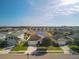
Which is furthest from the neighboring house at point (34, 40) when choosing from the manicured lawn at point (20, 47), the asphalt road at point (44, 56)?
the asphalt road at point (44, 56)

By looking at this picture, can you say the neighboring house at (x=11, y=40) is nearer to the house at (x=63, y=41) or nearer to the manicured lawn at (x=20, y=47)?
the manicured lawn at (x=20, y=47)

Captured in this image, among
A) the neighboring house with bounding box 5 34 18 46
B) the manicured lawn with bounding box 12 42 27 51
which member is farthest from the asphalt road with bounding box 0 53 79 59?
the neighboring house with bounding box 5 34 18 46

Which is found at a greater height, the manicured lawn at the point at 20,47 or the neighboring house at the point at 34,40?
the neighboring house at the point at 34,40

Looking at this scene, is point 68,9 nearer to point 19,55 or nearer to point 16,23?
point 16,23

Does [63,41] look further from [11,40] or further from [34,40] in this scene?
[11,40]

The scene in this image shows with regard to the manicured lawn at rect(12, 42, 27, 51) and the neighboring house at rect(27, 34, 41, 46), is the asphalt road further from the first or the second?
the neighboring house at rect(27, 34, 41, 46)

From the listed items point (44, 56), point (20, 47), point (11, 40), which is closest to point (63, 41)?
point (44, 56)

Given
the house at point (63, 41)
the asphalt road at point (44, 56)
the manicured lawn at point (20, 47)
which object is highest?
the house at point (63, 41)

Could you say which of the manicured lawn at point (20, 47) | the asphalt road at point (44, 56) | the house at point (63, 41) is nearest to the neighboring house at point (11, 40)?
the manicured lawn at point (20, 47)

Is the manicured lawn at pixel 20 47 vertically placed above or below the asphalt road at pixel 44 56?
above
